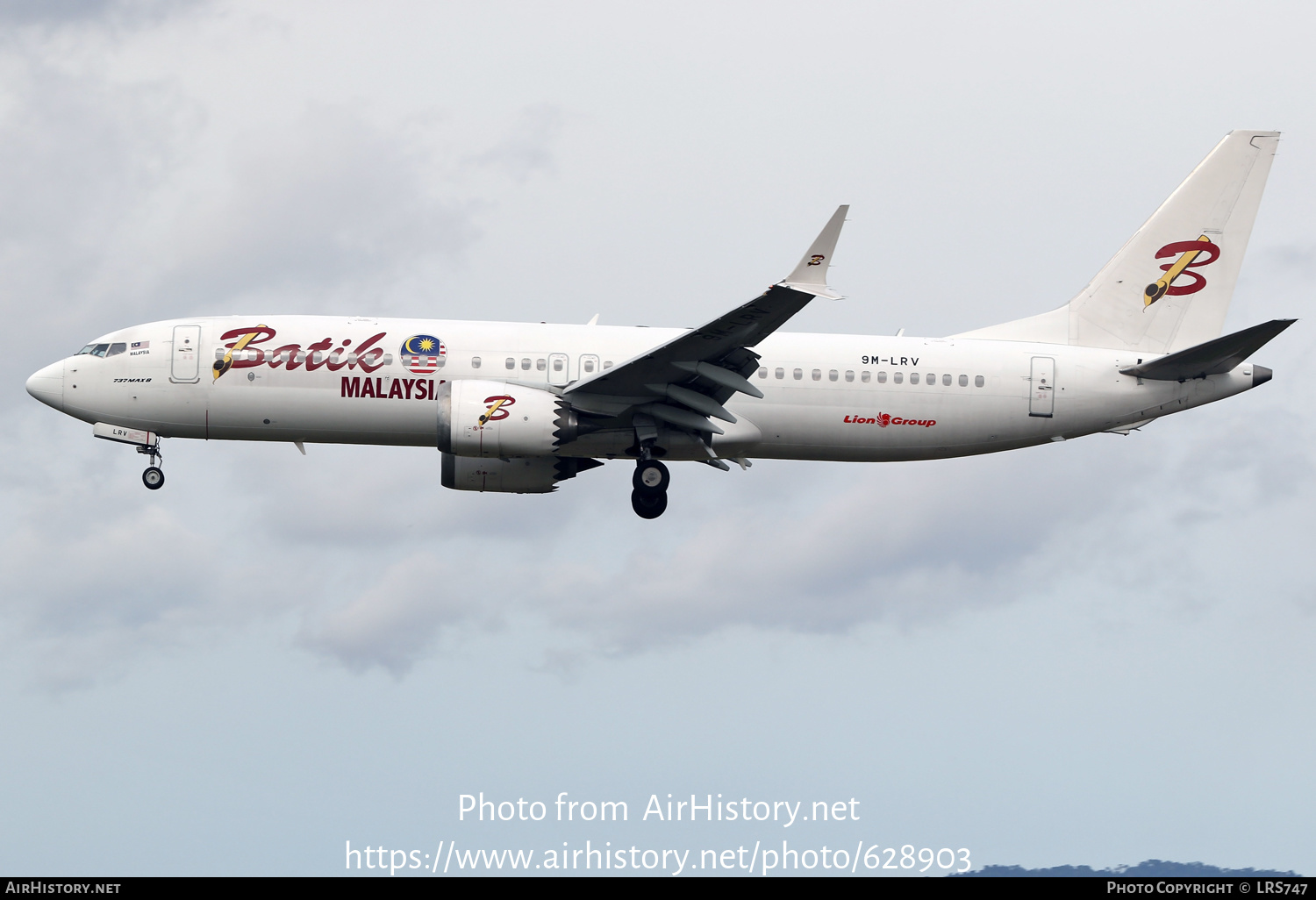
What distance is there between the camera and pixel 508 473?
127 feet

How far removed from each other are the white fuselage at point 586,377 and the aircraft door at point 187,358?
0.10 ft

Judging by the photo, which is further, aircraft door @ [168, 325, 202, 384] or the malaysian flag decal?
aircraft door @ [168, 325, 202, 384]

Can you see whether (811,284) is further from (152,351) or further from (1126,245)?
(152,351)

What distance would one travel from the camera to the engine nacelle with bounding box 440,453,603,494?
38.4m

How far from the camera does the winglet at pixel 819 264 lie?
1205 inches

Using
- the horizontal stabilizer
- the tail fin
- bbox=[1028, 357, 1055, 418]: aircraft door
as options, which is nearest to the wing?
bbox=[1028, 357, 1055, 418]: aircraft door

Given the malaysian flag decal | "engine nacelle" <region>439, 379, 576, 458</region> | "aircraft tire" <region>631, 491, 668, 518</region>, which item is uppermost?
the malaysian flag decal

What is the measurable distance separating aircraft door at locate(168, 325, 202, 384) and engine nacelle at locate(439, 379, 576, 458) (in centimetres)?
601

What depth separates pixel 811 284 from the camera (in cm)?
3108

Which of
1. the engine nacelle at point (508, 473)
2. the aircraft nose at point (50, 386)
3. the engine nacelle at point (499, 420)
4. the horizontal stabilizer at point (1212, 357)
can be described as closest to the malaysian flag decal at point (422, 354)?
the engine nacelle at point (499, 420)

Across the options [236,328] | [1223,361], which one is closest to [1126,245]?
[1223,361]

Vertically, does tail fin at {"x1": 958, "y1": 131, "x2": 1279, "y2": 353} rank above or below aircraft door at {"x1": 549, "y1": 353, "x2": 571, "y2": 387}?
above

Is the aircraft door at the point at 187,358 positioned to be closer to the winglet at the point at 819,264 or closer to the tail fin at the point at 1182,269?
the winglet at the point at 819,264

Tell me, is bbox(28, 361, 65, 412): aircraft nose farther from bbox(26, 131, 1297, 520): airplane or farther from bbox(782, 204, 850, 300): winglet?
bbox(782, 204, 850, 300): winglet
